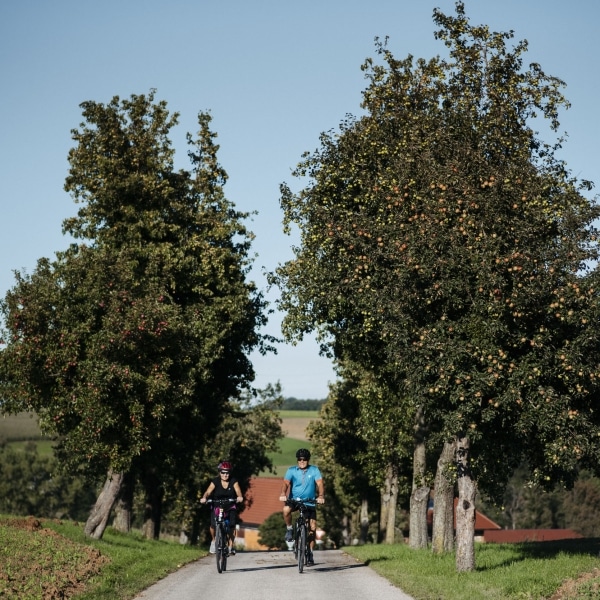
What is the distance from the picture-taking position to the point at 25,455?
135 m

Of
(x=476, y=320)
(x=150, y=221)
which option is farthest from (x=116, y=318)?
(x=476, y=320)

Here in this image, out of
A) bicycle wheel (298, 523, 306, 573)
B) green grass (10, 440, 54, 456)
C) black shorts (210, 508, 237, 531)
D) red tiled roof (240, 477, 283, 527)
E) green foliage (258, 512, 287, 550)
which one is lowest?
bicycle wheel (298, 523, 306, 573)

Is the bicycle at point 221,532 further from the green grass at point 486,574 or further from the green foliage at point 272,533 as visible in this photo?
the green foliage at point 272,533

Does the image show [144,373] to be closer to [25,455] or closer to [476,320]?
[476,320]

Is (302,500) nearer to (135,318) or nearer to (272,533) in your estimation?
(135,318)

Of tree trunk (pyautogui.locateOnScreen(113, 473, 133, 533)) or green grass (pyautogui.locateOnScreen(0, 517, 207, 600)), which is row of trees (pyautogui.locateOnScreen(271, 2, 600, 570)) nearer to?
green grass (pyautogui.locateOnScreen(0, 517, 207, 600))

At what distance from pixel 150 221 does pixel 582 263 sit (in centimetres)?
1988

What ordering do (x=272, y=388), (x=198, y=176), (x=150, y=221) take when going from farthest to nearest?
(x=272, y=388) → (x=198, y=176) → (x=150, y=221)

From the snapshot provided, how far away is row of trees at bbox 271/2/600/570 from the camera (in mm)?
20172

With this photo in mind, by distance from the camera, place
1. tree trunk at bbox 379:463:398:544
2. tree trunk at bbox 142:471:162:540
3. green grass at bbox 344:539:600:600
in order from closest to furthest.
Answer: green grass at bbox 344:539:600:600, tree trunk at bbox 142:471:162:540, tree trunk at bbox 379:463:398:544

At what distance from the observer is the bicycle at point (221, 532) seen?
20.7m

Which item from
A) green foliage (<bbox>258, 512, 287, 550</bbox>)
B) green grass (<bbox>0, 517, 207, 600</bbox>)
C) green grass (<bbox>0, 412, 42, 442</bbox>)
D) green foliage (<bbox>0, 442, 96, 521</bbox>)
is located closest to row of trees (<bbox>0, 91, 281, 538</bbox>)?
green grass (<bbox>0, 517, 207, 600</bbox>)

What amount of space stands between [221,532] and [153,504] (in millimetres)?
25515

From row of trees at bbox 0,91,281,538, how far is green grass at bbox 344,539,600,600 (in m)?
8.89
